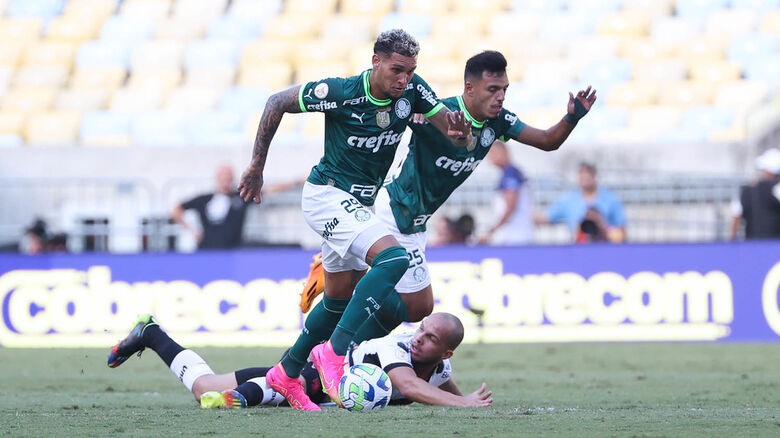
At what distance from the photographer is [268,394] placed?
704 centimetres

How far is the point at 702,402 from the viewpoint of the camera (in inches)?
301

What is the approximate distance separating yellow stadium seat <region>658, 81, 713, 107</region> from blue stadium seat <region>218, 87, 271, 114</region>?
737cm

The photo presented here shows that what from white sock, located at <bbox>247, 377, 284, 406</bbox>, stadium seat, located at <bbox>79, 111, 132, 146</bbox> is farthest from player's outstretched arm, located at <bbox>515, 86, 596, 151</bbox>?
stadium seat, located at <bbox>79, 111, 132, 146</bbox>

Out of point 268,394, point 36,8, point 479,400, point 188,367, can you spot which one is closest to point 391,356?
point 479,400

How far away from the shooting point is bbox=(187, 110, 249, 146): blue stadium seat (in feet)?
68.9

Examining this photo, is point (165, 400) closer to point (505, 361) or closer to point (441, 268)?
point (505, 361)

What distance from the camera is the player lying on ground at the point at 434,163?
7.53 m

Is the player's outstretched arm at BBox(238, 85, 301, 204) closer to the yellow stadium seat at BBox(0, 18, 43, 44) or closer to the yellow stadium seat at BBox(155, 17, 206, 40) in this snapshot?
the yellow stadium seat at BBox(155, 17, 206, 40)

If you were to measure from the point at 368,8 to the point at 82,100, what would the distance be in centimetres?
623

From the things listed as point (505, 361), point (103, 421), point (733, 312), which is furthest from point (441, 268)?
point (103, 421)

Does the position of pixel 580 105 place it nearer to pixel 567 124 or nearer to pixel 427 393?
pixel 567 124

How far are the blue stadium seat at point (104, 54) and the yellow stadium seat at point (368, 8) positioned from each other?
469 centimetres

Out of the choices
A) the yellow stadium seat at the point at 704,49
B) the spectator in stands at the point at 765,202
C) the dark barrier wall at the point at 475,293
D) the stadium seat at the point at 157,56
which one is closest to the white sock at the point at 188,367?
the dark barrier wall at the point at 475,293

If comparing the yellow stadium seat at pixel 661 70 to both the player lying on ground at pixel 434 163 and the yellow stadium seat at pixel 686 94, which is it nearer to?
the yellow stadium seat at pixel 686 94
